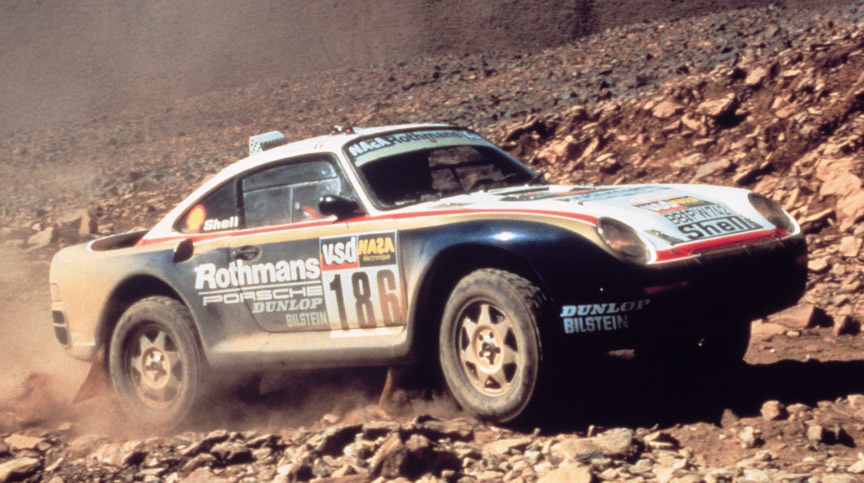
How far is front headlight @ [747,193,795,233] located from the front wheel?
135 cm

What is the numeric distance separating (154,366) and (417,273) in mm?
2162

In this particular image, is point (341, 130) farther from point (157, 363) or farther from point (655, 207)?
point (655, 207)

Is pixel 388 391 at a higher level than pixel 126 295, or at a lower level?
lower

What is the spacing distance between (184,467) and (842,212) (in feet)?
18.3

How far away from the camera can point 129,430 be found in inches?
256

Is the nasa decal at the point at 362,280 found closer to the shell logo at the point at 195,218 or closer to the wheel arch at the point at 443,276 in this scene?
the wheel arch at the point at 443,276

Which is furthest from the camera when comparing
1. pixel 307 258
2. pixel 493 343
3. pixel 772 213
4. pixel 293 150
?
pixel 293 150

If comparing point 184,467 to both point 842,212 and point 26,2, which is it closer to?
point 842,212

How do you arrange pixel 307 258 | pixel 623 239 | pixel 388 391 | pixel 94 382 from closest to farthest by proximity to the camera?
pixel 623 239 → pixel 307 258 → pixel 388 391 → pixel 94 382

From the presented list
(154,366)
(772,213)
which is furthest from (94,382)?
(772,213)

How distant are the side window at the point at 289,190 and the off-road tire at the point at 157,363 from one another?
0.78 m

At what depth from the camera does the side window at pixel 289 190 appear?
5.78 meters

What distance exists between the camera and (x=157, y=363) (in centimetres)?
641

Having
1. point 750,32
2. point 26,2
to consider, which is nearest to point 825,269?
point 750,32
